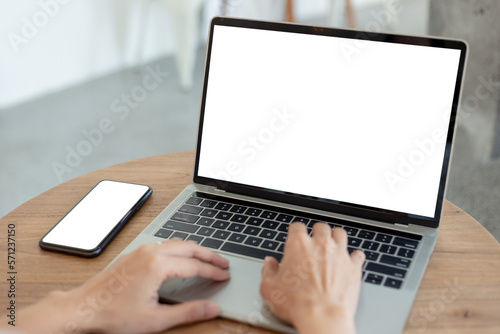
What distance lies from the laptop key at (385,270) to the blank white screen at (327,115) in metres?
0.12

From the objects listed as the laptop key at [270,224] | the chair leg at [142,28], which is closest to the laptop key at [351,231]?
the laptop key at [270,224]

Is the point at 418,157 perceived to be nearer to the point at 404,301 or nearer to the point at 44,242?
the point at 404,301

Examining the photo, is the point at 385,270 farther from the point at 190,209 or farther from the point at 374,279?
the point at 190,209

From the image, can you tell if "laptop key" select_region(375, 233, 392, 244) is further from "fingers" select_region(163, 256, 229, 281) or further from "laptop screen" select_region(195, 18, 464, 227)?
"fingers" select_region(163, 256, 229, 281)

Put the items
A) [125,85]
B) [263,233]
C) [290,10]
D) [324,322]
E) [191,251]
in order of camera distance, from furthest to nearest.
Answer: [290,10]
[125,85]
[263,233]
[191,251]
[324,322]

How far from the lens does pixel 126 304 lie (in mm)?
664

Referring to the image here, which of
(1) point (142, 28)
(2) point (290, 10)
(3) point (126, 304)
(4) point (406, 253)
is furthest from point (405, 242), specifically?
(1) point (142, 28)

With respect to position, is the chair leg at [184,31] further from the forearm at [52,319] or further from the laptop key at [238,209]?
the forearm at [52,319]

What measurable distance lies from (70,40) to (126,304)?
2409 millimetres

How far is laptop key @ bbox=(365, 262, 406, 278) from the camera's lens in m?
0.73

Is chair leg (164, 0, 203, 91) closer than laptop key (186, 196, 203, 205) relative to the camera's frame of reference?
No

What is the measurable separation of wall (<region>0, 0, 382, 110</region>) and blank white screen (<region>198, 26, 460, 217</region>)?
6.68 ft

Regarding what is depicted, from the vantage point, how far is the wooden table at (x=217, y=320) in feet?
2.23

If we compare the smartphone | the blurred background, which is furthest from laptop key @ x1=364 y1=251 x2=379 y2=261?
the blurred background
